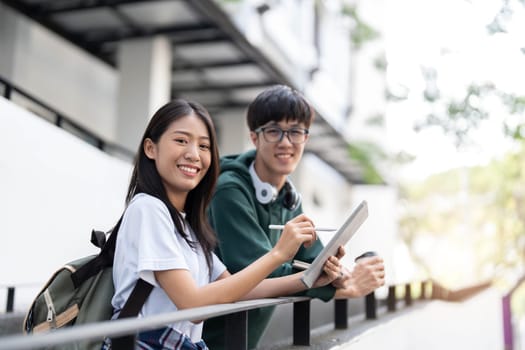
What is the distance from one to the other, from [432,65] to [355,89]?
10.3 m

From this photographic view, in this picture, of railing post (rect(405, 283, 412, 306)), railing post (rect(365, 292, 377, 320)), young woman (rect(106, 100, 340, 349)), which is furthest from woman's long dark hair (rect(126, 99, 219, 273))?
railing post (rect(405, 283, 412, 306))

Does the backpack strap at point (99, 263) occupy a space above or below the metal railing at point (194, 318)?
above

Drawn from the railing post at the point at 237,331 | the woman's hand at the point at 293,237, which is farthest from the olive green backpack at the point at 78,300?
the woman's hand at the point at 293,237

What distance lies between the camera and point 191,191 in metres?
2.32

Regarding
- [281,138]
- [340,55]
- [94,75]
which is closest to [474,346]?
[281,138]

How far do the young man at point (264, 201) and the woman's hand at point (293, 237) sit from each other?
0.34 m

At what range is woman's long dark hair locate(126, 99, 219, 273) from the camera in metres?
2.09

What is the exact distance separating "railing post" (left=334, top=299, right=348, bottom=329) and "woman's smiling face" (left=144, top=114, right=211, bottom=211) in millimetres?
1556

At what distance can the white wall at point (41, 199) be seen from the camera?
5.72 meters

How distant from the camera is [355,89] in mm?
19562

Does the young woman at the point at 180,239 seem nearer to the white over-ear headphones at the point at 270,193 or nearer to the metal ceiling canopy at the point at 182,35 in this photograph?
the white over-ear headphones at the point at 270,193

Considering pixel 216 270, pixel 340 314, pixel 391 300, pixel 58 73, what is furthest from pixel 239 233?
pixel 58 73

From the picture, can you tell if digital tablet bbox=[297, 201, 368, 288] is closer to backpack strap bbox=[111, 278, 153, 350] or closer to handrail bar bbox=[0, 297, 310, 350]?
handrail bar bbox=[0, 297, 310, 350]

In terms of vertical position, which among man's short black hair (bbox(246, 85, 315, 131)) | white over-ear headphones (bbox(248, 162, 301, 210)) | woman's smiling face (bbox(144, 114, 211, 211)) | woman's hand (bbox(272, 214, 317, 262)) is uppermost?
man's short black hair (bbox(246, 85, 315, 131))
